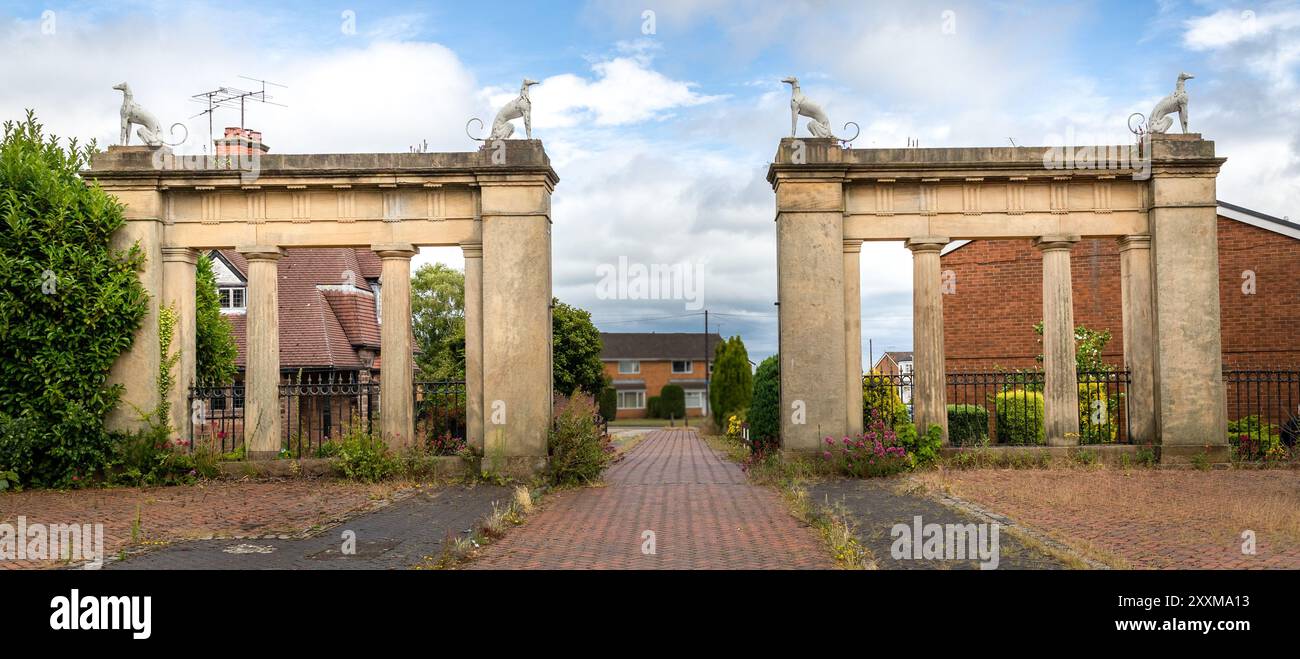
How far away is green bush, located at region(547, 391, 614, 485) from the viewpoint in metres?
13.9

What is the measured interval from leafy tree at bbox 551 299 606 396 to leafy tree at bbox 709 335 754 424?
6.69 meters

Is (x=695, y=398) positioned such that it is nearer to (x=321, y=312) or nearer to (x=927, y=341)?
(x=321, y=312)

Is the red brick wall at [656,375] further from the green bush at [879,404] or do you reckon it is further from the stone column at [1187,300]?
the stone column at [1187,300]

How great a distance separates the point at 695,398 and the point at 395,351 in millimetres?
56137

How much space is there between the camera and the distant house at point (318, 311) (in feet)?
88.4

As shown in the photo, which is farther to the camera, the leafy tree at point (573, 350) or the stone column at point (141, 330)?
the leafy tree at point (573, 350)

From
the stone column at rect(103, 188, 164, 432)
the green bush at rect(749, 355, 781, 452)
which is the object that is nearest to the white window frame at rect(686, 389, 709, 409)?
the green bush at rect(749, 355, 781, 452)

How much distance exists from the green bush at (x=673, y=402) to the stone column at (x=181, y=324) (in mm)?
47243

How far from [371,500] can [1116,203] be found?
1231 centimetres

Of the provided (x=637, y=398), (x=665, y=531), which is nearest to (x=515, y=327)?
(x=665, y=531)

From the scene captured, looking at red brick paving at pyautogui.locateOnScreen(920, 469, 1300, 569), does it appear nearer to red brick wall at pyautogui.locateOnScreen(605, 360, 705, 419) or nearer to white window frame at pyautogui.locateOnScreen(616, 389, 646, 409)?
Result: white window frame at pyautogui.locateOnScreen(616, 389, 646, 409)

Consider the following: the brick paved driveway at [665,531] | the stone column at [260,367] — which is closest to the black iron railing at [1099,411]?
the brick paved driveway at [665,531]
